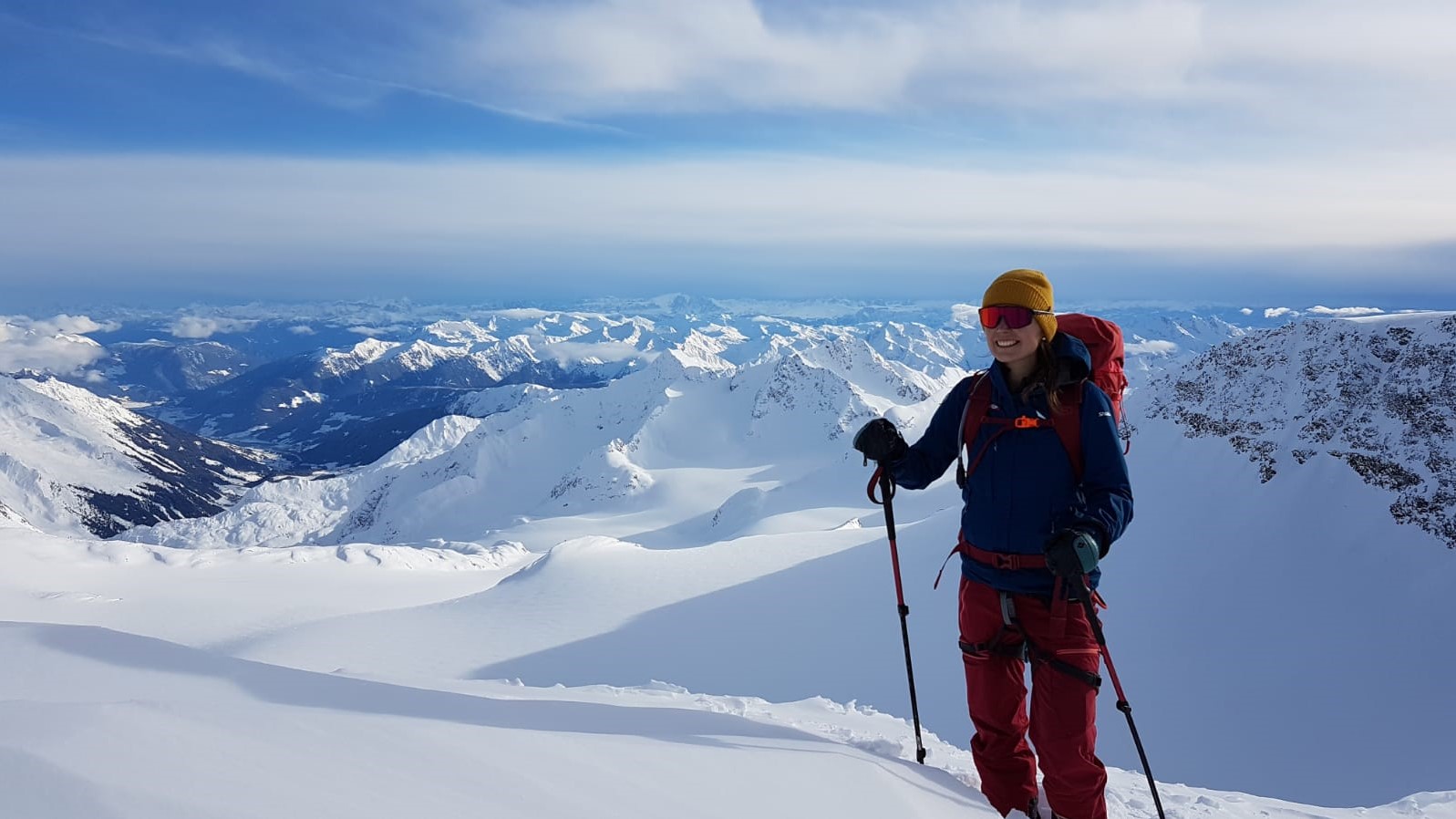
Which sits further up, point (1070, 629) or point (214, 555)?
point (1070, 629)

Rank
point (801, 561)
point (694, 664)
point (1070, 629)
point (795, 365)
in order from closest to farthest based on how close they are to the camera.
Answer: point (1070, 629), point (694, 664), point (801, 561), point (795, 365)

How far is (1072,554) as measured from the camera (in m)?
4.04

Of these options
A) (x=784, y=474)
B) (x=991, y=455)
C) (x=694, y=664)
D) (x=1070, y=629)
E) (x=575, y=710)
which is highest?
(x=991, y=455)

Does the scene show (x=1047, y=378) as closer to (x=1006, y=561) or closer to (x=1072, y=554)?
(x=1072, y=554)

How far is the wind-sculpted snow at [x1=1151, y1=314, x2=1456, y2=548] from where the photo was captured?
17562 mm

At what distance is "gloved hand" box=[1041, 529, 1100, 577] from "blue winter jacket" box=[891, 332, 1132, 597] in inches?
5.5

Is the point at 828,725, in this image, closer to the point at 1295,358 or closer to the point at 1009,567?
the point at 1009,567

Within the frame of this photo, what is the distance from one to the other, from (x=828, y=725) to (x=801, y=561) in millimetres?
14746

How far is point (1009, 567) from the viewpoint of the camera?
4.59m

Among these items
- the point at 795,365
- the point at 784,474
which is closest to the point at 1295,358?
the point at 784,474

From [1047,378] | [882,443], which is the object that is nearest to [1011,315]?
[1047,378]

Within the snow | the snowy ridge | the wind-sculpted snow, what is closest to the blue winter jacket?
the snow

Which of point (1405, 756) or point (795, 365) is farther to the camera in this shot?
point (795, 365)

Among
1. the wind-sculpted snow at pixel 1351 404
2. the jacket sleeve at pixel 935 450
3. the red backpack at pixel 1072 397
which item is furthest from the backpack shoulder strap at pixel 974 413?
the wind-sculpted snow at pixel 1351 404
